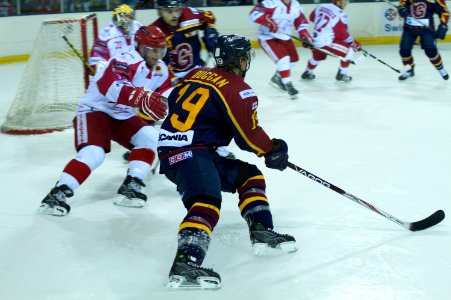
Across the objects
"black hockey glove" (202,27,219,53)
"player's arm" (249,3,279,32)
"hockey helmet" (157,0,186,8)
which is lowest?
"player's arm" (249,3,279,32)

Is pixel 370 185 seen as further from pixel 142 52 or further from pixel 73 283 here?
pixel 73 283

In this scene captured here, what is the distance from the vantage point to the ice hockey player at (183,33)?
472 centimetres

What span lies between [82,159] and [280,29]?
3331mm

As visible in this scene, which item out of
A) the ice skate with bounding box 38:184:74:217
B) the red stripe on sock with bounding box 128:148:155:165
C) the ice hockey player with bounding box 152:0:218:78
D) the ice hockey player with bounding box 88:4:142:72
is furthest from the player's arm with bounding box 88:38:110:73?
the ice skate with bounding box 38:184:74:217

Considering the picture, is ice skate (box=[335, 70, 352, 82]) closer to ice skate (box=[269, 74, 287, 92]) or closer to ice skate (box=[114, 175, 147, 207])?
ice skate (box=[269, 74, 287, 92])

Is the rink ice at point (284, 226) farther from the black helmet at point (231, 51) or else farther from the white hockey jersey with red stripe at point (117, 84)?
the black helmet at point (231, 51)

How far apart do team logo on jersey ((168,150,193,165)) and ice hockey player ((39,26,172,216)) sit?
51 centimetres

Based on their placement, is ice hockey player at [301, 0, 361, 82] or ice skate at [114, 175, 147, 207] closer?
ice skate at [114, 175, 147, 207]

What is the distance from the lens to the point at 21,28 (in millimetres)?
8008

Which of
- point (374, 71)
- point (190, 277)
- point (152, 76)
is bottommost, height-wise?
point (374, 71)

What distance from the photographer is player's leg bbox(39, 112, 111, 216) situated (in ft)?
10.8

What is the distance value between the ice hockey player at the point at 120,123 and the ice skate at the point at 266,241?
0.71 metres

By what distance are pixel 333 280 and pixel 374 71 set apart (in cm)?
533

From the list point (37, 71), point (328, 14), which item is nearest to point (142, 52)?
point (37, 71)
